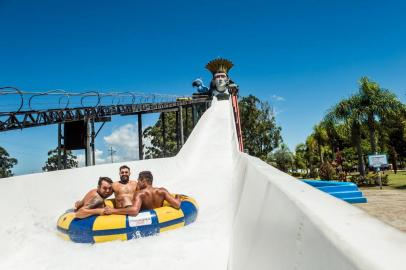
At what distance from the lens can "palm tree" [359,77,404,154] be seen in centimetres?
2025

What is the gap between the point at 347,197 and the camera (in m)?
9.61

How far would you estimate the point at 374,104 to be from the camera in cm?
2070

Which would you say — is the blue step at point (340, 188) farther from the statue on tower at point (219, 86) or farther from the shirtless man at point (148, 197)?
the statue on tower at point (219, 86)

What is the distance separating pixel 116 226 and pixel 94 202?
0.92 meters

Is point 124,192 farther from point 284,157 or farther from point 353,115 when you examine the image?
point 284,157

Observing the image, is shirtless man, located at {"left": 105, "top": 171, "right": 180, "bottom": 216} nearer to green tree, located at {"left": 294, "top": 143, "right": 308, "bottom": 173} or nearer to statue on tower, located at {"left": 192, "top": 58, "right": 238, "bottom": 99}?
statue on tower, located at {"left": 192, "top": 58, "right": 238, "bottom": 99}

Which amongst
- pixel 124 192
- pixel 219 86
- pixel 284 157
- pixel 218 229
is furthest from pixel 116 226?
pixel 284 157

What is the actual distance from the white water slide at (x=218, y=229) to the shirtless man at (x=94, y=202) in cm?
58

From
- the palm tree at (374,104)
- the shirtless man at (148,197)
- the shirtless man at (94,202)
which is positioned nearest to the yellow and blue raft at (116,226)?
the shirtless man at (94,202)

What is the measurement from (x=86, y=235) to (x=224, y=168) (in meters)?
7.94

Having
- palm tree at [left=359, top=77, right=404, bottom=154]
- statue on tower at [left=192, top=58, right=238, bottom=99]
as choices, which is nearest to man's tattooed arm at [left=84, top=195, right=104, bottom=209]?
palm tree at [left=359, top=77, right=404, bottom=154]

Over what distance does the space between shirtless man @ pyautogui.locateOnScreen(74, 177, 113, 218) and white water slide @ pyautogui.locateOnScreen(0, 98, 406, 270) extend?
1.90ft

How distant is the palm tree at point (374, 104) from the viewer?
66.4 feet

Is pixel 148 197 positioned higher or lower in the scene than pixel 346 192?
higher
